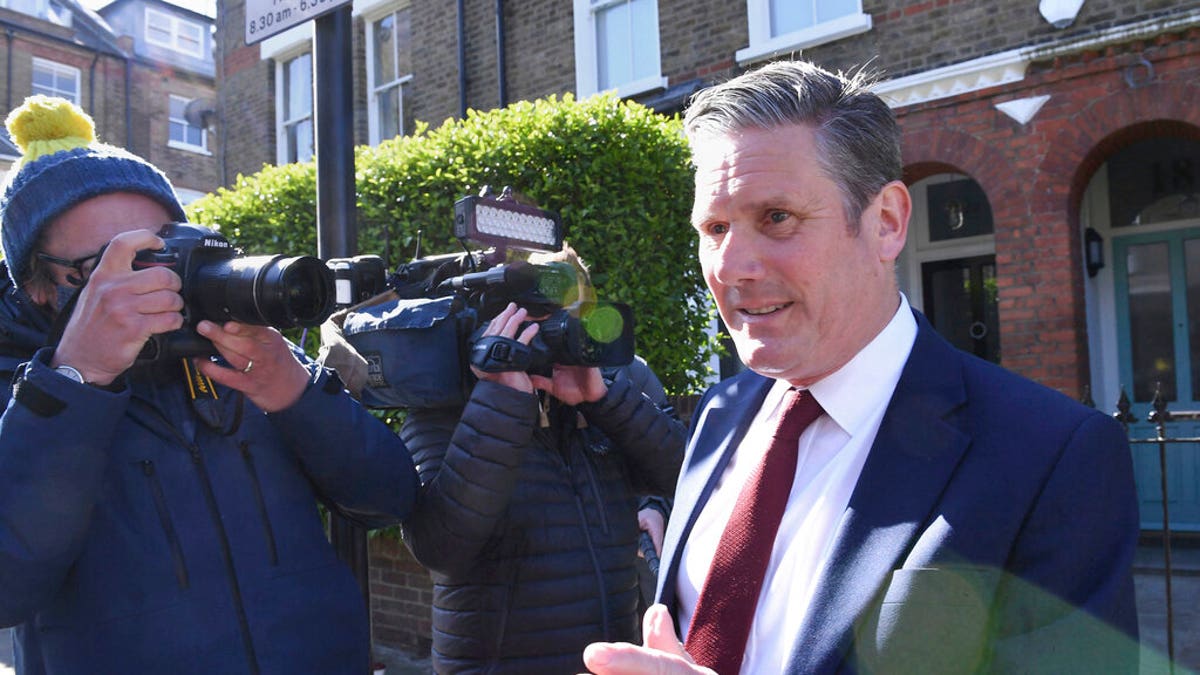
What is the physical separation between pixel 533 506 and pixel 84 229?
4.04ft

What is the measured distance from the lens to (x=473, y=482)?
2.25 metres

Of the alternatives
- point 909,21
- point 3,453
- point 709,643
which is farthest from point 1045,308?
point 3,453

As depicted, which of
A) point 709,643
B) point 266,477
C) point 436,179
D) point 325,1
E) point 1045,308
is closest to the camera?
point 709,643

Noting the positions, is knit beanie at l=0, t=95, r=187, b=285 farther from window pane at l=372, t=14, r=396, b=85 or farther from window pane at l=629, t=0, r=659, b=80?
window pane at l=372, t=14, r=396, b=85

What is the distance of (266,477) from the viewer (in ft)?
6.22

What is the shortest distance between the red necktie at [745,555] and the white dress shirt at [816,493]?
0.07ft

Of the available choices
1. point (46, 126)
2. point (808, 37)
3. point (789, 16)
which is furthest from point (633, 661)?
point (789, 16)

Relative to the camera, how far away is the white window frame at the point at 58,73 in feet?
87.4

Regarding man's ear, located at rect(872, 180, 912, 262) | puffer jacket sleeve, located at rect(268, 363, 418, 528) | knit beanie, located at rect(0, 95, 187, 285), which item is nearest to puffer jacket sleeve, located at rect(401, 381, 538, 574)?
puffer jacket sleeve, located at rect(268, 363, 418, 528)

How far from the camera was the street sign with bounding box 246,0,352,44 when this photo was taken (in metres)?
2.67

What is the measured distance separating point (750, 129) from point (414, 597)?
4.54m

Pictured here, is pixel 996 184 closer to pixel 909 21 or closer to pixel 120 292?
pixel 909 21

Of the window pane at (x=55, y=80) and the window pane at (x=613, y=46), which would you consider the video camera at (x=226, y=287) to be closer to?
the window pane at (x=613, y=46)

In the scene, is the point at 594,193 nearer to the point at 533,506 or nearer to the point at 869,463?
the point at 533,506
